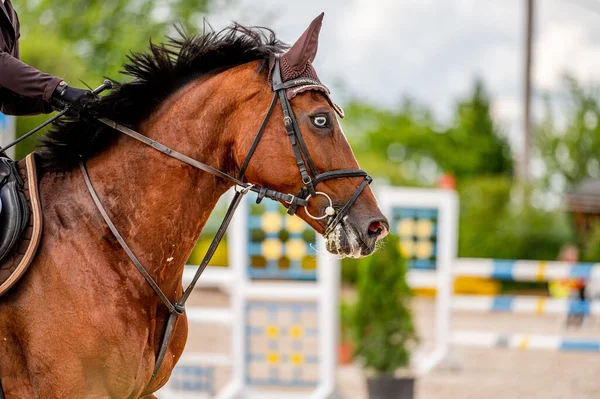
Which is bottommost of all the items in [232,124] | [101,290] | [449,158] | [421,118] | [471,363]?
[471,363]

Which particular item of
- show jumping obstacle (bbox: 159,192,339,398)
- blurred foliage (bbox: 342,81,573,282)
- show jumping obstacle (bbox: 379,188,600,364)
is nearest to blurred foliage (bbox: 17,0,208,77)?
blurred foliage (bbox: 342,81,573,282)

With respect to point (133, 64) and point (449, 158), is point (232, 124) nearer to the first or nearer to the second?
point (133, 64)

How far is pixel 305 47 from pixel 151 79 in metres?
0.69

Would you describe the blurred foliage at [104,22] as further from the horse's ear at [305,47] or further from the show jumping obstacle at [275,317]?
the horse's ear at [305,47]

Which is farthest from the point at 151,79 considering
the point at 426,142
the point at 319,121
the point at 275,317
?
the point at 426,142

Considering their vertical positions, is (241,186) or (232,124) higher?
(232,124)

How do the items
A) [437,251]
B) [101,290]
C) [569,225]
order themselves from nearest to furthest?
1. [101,290]
2. [437,251]
3. [569,225]

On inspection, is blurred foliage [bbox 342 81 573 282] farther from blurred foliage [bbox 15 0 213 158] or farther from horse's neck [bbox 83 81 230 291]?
horse's neck [bbox 83 81 230 291]

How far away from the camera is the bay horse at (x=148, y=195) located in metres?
3.09

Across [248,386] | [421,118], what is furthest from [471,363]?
[421,118]

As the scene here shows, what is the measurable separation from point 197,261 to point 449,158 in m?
22.1

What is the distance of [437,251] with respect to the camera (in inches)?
356

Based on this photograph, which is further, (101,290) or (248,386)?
(248,386)

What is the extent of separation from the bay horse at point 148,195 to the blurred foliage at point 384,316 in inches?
162
